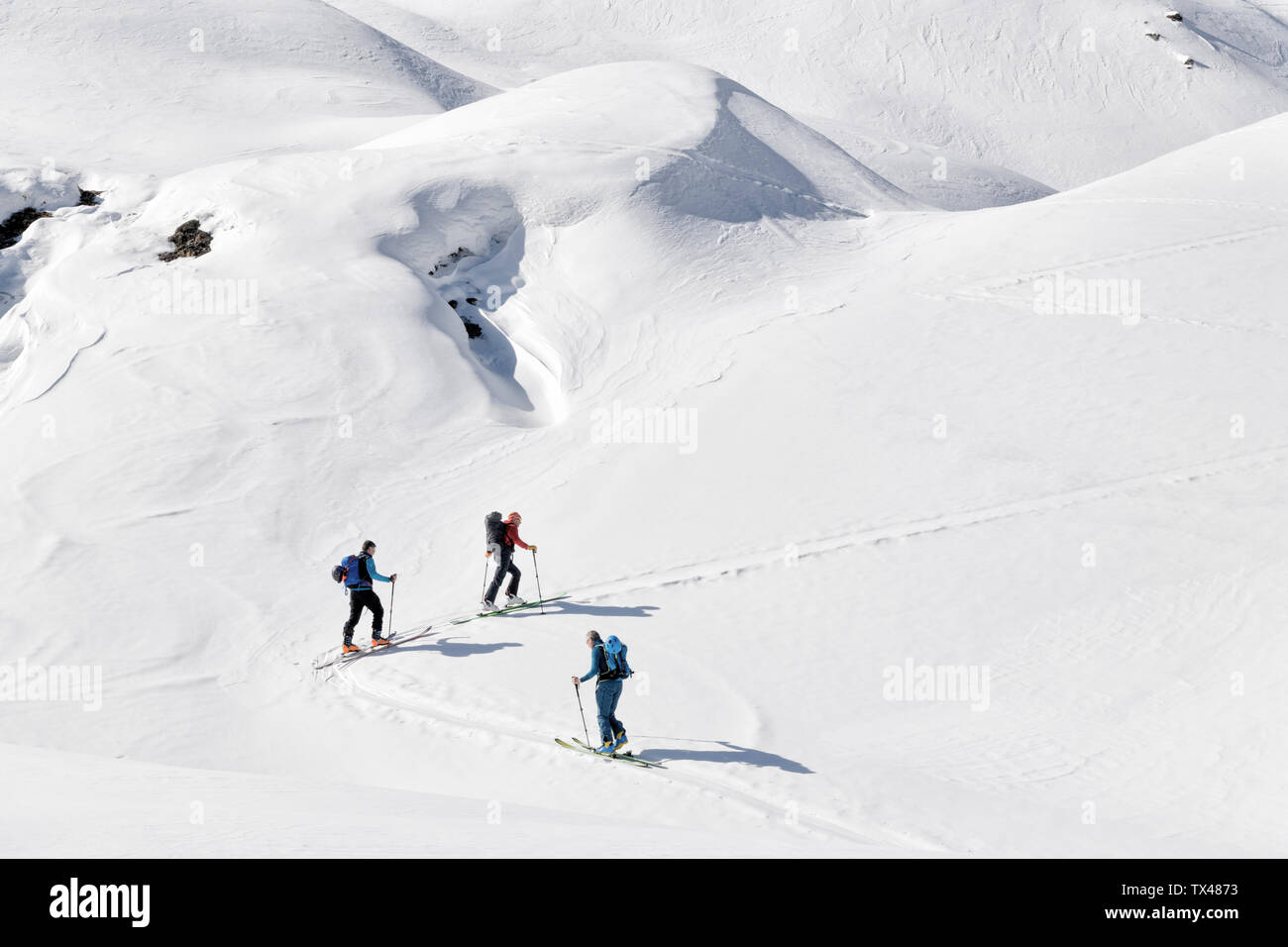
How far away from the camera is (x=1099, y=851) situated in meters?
9.33

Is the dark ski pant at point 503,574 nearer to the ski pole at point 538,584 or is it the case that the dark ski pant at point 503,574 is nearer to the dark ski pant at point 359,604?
the ski pole at point 538,584

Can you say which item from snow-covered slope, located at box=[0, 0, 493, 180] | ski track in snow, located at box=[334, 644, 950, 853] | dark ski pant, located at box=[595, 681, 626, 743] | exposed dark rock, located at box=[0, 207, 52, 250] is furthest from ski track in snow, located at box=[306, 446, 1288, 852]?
snow-covered slope, located at box=[0, 0, 493, 180]

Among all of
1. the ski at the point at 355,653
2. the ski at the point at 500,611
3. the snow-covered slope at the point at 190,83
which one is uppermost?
the snow-covered slope at the point at 190,83

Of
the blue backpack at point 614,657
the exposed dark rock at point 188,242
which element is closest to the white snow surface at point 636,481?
the exposed dark rock at point 188,242

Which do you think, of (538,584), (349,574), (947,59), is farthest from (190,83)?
(947,59)

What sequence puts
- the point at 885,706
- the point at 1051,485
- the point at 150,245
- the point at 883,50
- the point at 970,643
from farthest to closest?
the point at 883,50
the point at 150,245
the point at 1051,485
the point at 970,643
the point at 885,706

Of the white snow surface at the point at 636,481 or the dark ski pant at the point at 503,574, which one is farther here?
the dark ski pant at the point at 503,574

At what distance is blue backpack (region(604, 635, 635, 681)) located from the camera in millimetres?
10938

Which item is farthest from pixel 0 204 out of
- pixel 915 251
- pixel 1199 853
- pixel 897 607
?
pixel 1199 853

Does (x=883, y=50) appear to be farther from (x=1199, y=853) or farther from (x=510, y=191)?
(x=1199, y=853)

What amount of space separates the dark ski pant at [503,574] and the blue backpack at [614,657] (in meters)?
3.37

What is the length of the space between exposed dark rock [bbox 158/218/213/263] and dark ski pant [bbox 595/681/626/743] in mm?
14599

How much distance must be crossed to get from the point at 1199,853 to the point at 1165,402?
10.1 metres

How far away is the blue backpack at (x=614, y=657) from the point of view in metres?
10.9
